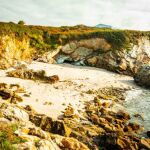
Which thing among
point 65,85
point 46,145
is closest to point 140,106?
point 65,85

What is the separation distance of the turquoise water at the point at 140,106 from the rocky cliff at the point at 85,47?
12997mm

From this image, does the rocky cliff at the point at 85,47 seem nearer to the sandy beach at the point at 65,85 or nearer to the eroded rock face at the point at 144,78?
the sandy beach at the point at 65,85

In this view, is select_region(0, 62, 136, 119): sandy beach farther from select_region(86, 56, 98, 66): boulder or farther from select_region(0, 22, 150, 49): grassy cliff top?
select_region(0, 22, 150, 49): grassy cliff top

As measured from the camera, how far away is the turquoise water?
3538 cm

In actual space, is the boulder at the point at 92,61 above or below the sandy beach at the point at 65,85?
above

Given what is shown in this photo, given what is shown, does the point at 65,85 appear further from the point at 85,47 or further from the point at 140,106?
the point at 85,47

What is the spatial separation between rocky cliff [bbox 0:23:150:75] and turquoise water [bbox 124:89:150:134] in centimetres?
1300

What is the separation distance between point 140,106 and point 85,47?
80.6 ft

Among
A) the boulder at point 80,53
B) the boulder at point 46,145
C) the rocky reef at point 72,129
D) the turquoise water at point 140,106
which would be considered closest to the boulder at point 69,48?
the boulder at point 80,53

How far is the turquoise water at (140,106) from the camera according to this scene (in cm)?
3538

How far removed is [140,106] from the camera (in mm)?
40156

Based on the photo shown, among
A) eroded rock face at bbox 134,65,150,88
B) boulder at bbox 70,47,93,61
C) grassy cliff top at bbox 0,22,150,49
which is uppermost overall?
grassy cliff top at bbox 0,22,150,49

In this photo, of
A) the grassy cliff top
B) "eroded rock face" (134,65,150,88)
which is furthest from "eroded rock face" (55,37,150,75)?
"eroded rock face" (134,65,150,88)

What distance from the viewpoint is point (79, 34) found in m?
64.0
